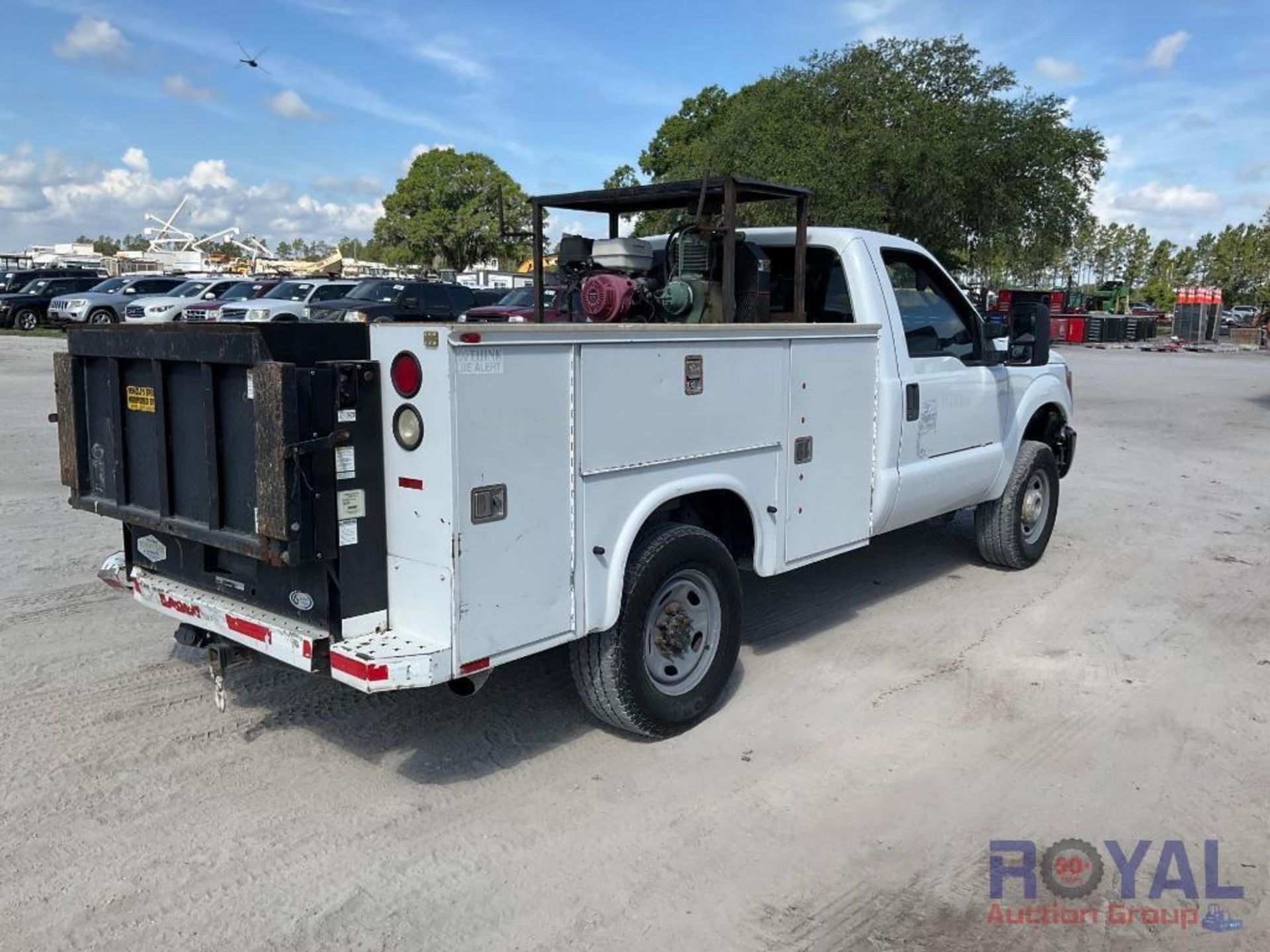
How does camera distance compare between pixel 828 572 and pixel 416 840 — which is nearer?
pixel 416 840

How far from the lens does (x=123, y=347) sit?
406cm

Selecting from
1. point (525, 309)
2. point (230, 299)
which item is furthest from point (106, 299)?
point (525, 309)

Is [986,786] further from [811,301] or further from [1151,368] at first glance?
[1151,368]

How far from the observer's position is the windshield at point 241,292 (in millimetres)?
28469

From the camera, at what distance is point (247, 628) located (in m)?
3.84

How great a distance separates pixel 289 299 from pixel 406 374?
2338 cm

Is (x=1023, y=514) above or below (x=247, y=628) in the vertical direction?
below

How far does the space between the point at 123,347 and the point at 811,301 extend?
3614 mm

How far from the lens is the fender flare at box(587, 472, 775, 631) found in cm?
411

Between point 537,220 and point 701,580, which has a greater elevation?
point 537,220

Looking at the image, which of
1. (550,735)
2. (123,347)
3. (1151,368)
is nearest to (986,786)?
(550,735)

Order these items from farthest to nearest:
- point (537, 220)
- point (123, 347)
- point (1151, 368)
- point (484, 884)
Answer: point (1151, 368) < point (537, 220) < point (123, 347) < point (484, 884)

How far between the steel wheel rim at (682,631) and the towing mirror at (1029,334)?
332 centimetres

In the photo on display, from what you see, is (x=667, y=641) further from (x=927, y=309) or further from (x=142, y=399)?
(x=927, y=309)
